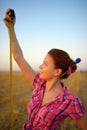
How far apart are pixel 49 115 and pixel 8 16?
0.80 meters

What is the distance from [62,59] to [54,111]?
1.12 ft

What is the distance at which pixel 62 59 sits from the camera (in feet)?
6.05

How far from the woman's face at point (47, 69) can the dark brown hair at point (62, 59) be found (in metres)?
0.03

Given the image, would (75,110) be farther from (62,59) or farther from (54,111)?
(62,59)

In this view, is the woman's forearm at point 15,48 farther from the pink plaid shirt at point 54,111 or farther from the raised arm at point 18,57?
the pink plaid shirt at point 54,111

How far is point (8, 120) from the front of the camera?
468 cm

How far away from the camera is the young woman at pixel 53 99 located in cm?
173

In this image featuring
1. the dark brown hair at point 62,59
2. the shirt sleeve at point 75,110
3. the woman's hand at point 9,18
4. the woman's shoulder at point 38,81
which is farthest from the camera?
the woman's hand at point 9,18

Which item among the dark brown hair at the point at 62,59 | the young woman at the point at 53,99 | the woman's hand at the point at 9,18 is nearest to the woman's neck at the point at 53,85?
the young woman at the point at 53,99

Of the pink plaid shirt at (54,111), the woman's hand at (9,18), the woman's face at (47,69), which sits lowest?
the pink plaid shirt at (54,111)

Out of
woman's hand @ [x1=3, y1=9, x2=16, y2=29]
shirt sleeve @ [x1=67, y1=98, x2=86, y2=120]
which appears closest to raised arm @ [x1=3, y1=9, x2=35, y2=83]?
woman's hand @ [x1=3, y1=9, x2=16, y2=29]

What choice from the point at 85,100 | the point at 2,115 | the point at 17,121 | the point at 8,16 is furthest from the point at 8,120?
the point at 8,16

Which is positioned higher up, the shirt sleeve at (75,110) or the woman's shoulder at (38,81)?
the woman's shoulder at (38,81)

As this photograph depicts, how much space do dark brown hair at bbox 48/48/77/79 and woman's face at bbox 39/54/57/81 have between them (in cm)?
3
